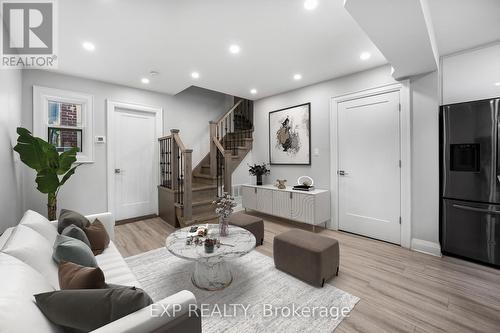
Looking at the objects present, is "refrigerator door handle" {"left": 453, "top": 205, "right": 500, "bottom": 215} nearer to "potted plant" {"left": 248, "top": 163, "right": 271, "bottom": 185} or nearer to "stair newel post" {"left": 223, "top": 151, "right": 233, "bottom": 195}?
"potted plant" {"left": 248, "top": 163, "right": 271, "bottom": 185}

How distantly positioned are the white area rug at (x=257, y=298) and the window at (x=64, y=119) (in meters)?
2.42

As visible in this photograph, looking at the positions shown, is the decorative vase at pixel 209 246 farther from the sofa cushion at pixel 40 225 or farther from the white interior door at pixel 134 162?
the white interior door at pixel 134 162

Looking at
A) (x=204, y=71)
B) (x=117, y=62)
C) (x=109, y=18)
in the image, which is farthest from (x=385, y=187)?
(x=117, y=62)

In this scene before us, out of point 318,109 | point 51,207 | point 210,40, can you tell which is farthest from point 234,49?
point 51,207

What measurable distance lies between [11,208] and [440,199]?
5.20 meters

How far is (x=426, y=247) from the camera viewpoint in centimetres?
290

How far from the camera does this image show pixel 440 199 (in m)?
2.84

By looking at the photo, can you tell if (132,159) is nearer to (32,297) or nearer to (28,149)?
(28,149)

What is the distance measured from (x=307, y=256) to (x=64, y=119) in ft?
13.7

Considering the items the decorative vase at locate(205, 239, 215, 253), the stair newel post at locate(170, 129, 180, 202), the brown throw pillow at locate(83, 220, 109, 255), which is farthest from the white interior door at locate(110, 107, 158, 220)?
the decorative vase at locate(205, 239, 215, 253)

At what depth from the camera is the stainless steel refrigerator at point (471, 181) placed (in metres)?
2.45

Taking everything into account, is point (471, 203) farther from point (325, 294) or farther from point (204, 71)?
point (204, 71)

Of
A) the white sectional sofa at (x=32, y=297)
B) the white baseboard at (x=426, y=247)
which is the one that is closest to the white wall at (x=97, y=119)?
the white sectional sofa at (x=32, y=297)

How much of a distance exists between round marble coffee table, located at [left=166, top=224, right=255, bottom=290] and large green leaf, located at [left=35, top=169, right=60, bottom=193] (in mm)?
1838
